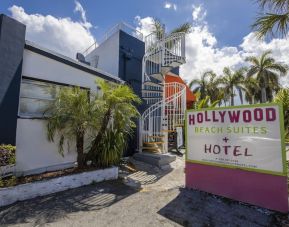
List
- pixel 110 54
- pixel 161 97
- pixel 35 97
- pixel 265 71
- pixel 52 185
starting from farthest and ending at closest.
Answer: pixel 265 71
pixel 110 54
pixel 161 97
pixel 35 97
pixel 52 185

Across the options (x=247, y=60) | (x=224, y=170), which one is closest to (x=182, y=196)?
(x=224, y=170)

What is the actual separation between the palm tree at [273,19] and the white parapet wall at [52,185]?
6.41 m

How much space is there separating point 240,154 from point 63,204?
13.6ft

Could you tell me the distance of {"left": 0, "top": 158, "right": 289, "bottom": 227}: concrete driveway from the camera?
378 cm

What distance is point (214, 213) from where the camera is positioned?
412 cm

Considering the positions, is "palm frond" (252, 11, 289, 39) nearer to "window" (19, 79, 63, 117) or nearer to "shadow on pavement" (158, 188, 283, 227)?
"shadow on pavement" (158, 188, 283, 227)

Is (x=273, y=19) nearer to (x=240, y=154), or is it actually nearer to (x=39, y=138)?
(x=240, y=154)

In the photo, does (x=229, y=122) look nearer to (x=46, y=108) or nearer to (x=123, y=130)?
(x=123, y=130)

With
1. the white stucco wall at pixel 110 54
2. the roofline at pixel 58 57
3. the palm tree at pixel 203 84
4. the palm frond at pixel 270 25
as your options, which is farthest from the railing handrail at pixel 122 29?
the palm tree at pixel 203 84

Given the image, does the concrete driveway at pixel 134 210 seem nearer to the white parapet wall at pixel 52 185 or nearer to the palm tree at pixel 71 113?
the white parapet wall at pixel 52 185

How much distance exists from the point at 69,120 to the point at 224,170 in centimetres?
437

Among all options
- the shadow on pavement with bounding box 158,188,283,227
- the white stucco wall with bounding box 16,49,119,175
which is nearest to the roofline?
the white stucco wall with bounding box 16,49,119,175

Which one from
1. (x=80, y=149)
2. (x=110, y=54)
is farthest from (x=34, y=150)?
(x=110, y=54)

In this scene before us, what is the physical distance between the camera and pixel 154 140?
9.52 meters
